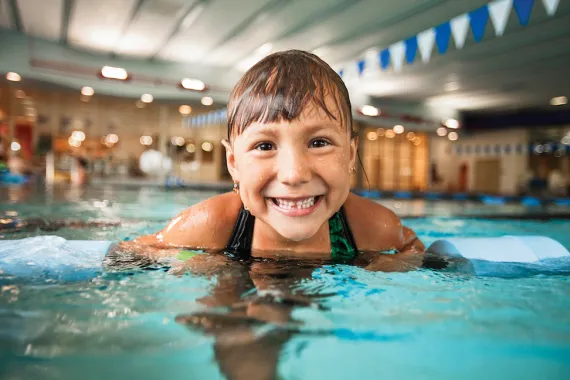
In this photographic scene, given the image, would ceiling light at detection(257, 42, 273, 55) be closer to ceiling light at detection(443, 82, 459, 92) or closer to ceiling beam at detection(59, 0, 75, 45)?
ceiling beam at detection(59, 0, 75, 45)

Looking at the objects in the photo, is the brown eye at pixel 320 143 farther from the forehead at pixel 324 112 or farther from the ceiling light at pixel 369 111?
the ceiling light at pixel 369 111

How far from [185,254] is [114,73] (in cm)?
1222

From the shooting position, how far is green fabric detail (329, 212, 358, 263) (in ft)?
7.06

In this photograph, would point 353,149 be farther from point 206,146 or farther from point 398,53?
point 206,146

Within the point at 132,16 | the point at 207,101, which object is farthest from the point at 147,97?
the point at 132,16

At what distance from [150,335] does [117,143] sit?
26.6 meters

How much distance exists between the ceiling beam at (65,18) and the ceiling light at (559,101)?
1721 cm

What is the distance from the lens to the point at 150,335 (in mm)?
1096

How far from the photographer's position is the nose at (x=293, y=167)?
1.56 m

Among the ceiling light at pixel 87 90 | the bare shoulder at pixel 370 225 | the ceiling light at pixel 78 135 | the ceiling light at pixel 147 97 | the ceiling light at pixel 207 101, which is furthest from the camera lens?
the ceiling light at pixel 78 135

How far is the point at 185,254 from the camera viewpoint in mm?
2041

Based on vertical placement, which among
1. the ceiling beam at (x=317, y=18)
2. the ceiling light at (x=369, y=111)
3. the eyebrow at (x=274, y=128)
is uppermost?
the ceiling beam at (x=317, y=18)

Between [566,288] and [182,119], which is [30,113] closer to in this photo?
[182,119]

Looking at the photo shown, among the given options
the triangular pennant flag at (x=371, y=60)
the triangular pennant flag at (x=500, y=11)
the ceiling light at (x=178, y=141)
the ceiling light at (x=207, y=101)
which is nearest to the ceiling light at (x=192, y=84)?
the ceiling light at (x=207, y=101)
